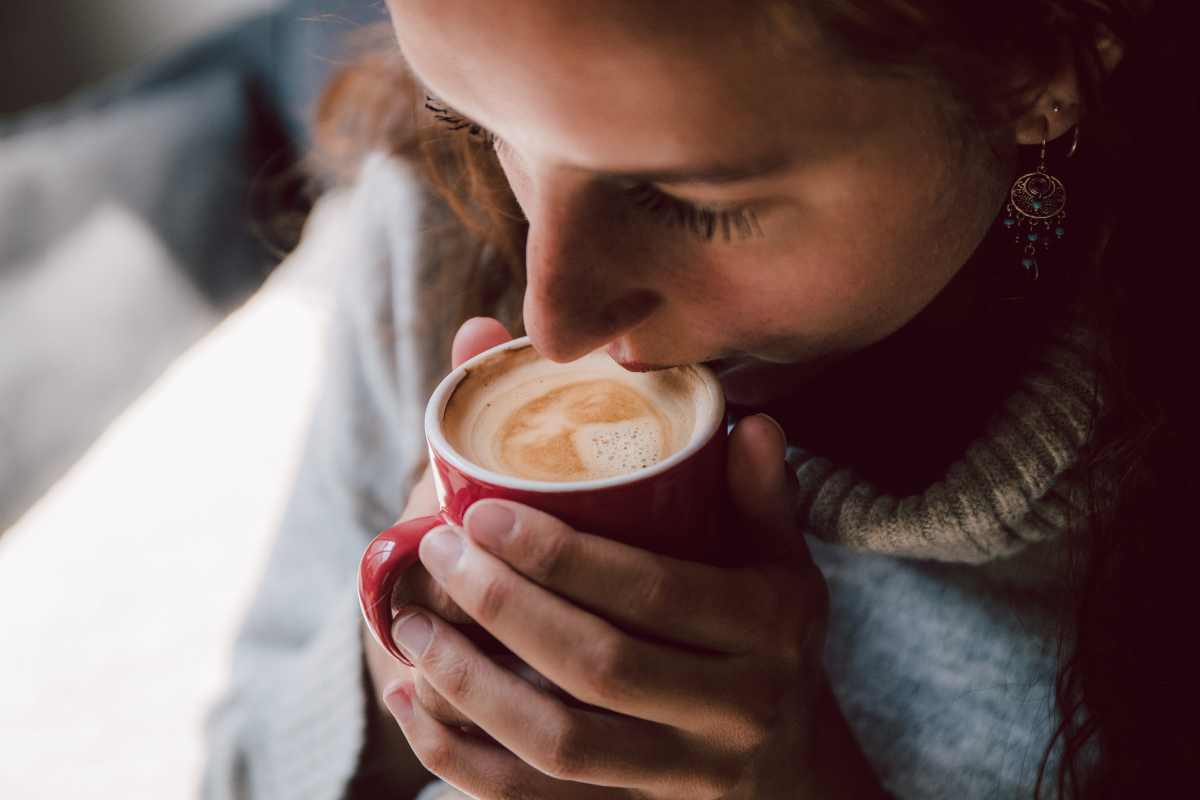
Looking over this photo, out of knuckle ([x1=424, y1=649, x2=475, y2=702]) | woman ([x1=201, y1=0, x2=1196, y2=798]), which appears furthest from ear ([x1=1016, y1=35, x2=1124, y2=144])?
knuckle ([x1=424, y1=649, x2=475, y2=702])

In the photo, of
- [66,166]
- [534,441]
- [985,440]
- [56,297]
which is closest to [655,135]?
[534,441]

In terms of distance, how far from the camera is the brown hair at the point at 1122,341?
0.53 metres

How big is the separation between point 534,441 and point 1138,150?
0.44 metres

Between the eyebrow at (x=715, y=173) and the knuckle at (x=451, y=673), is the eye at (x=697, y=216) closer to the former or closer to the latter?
the eyebrow at (x=715, y=173)

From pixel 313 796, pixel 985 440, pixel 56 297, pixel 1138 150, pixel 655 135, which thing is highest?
pixel 655 135

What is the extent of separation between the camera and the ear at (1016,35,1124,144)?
555mm

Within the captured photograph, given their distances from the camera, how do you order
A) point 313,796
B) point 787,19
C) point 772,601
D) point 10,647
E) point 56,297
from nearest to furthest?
point 787,19 → point 772,601 → point 313,796 → point 10,647 → point 56,297

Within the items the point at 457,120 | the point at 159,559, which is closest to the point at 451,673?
the point at 457,120

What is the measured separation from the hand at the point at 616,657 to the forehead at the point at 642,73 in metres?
0.20

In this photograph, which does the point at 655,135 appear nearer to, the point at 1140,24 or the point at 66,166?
the point at 1140,24

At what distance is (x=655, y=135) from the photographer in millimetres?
466

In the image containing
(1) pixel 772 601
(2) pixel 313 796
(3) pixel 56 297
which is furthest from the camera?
(3) pixel 56 297

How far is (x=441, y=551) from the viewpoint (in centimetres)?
55

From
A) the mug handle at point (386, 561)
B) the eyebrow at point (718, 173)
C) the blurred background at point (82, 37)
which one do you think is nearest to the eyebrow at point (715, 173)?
the eyebrow at point (718, 173)
